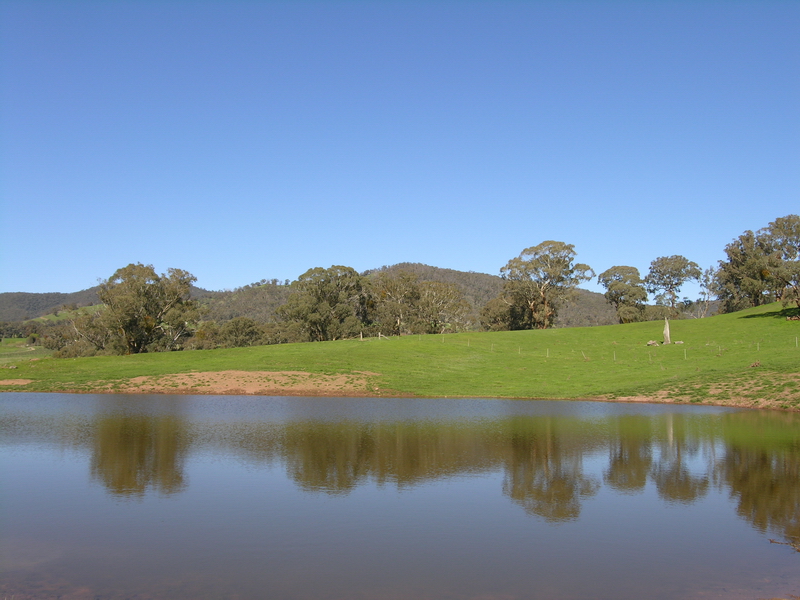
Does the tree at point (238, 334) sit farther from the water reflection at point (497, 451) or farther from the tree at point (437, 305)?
the water reflection at point (497, 451)

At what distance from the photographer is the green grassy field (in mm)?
43438

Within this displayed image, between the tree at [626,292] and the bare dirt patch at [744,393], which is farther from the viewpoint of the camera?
the tree at [626,292]

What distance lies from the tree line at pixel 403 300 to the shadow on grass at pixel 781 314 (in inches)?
60.0

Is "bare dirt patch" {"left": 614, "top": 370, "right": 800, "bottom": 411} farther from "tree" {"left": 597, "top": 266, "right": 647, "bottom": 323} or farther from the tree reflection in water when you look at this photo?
"tree" {"left": 597, "top": 266, "right": 647, "bottom": 323}

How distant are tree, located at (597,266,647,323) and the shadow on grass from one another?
24.5 meters

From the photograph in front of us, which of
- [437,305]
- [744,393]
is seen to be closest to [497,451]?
[744,393]

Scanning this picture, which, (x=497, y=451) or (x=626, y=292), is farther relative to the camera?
(x=626, y=292)

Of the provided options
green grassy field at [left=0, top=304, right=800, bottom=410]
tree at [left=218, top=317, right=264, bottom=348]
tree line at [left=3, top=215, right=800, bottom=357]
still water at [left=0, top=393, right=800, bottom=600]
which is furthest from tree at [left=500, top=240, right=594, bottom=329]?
still water at [left=0, top=393, right=800, bottom=600]

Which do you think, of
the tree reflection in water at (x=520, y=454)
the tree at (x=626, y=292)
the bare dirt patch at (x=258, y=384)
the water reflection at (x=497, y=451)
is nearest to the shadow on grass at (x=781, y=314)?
the tree at (x=626, y=292)

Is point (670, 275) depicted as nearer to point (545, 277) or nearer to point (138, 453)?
point (545, 277)

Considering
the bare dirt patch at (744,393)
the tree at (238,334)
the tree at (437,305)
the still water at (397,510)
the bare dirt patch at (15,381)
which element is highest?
the tree at (437,305)

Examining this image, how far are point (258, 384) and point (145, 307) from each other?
41087 mm

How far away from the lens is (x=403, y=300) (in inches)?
4545

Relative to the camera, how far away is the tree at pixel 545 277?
9900 cm
